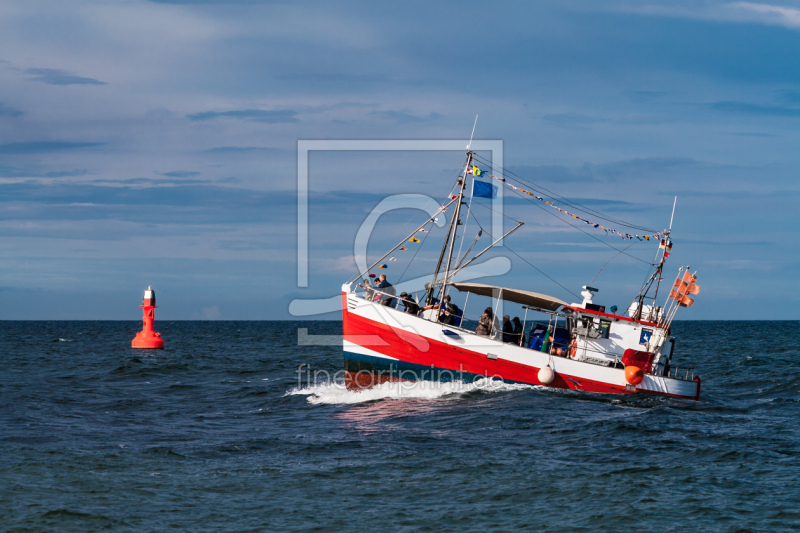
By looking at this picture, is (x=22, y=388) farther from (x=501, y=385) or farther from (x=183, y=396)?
(x=501, y=385)

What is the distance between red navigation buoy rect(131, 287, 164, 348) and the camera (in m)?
51.8

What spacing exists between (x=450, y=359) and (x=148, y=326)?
35.9 metres

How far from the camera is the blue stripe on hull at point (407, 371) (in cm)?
2733

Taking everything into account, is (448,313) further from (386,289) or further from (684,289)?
(684,289)

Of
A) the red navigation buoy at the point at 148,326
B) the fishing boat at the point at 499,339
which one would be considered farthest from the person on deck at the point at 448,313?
the red navigation buoy at the point at 148,326

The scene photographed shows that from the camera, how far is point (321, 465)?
16969 mm

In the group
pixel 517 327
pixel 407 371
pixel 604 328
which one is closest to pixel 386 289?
pixel 407 371

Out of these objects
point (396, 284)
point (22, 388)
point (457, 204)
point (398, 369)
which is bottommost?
point (22, 388)

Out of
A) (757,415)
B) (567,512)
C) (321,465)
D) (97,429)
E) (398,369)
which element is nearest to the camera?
(567,512)

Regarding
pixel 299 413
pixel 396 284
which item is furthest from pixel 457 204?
pixel 299 413

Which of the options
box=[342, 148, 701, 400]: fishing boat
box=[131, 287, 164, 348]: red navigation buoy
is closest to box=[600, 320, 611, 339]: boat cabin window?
box=[342, 148, 701, 400]: fishing boat

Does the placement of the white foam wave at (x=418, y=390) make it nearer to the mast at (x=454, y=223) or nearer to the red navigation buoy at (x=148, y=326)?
the mast at (x=454, y=223)

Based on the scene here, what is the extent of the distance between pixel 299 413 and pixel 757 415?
52.9 ft

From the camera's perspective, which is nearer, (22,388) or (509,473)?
(509,473)
